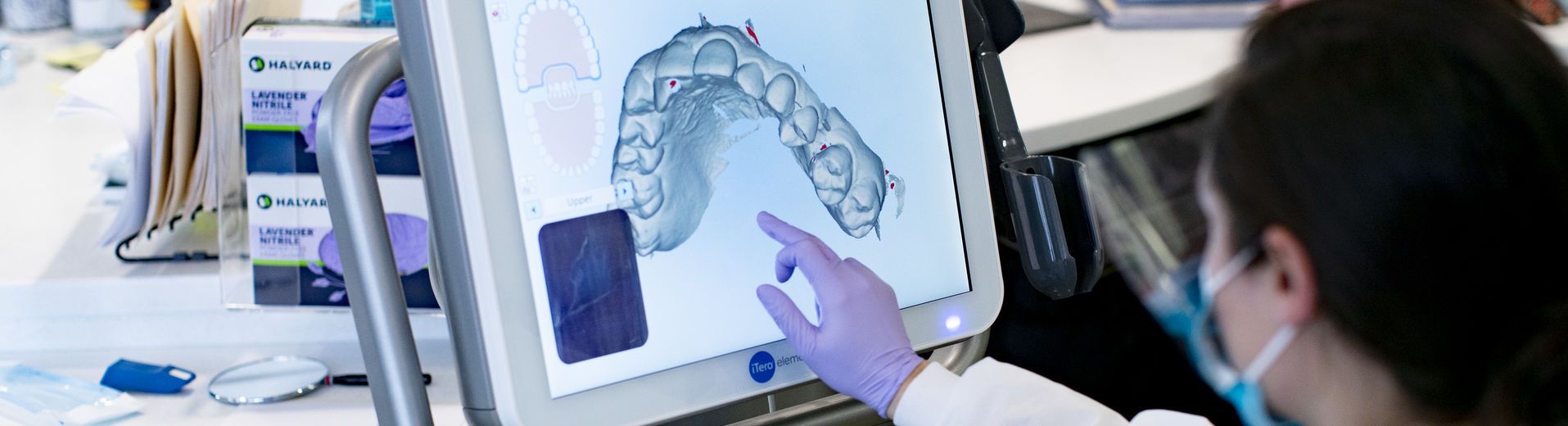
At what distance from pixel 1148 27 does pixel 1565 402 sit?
135 centimetres

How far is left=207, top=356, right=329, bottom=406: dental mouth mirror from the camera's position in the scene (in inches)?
34.7

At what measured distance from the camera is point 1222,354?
681 mm

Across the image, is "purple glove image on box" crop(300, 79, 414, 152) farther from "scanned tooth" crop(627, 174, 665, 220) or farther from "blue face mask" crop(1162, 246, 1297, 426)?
"blue face mask" crop(1162, 246, 1297, 426)

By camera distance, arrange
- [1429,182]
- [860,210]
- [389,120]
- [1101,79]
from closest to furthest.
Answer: [1429,182]
[860,210]
[389,120]
[1101,79]

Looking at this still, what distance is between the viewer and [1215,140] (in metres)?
0.59

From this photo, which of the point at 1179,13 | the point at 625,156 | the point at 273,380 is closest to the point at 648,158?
the point at 625,156

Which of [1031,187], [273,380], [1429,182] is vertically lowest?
[273,380]

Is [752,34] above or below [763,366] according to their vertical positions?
above

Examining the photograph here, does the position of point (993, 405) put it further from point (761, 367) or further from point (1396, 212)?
point (1396, 212)

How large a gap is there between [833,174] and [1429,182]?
0.36m

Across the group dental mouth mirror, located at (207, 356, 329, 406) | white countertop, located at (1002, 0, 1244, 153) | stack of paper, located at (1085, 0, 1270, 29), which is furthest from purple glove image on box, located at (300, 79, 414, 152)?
stack of paper, located at (1085, 0, 1270, 29)

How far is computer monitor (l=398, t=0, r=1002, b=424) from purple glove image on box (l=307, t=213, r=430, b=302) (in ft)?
1.12

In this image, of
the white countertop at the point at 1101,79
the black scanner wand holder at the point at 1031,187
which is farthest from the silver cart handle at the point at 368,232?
the white countertop at the point at 1101,79

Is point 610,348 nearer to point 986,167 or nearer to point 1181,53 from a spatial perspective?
A: point 986,167
